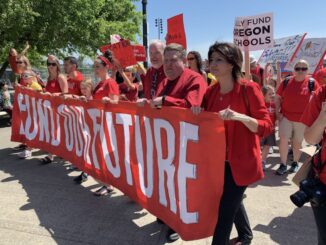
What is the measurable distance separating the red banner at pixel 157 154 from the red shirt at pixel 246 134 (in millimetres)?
104

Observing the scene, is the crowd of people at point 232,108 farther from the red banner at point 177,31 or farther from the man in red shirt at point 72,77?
the man in red shirt at point 72,77

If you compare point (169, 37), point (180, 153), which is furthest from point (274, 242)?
point (169, 37)

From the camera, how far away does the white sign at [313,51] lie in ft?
35.3

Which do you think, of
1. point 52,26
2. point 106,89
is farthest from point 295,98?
point 52,26

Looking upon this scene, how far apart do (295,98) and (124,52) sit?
9.83 ft

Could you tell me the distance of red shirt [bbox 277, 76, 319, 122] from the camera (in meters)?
5.93

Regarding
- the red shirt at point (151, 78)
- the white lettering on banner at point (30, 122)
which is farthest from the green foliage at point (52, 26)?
the red shirt at point (151, 78)

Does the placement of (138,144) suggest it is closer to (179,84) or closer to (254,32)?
(179,84)

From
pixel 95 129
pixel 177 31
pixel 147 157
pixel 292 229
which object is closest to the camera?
pixel 147 157

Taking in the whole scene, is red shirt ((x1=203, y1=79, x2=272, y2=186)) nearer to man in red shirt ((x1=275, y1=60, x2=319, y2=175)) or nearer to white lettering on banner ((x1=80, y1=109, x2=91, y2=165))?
white lettering on banner ((x1=80, y1=109, x2=91, y2=165))

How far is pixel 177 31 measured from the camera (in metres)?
5.84

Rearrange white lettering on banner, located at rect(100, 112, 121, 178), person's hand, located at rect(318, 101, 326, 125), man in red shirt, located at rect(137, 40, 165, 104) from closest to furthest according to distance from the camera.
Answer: person's hand, located at rect(318, 101, 326, 125), man in red shirt, located at rect(137, 40, 165, 104), white lettering on banner, located at rect(100, 112, 121, 178)

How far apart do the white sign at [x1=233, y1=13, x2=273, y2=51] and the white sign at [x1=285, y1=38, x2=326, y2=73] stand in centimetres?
564

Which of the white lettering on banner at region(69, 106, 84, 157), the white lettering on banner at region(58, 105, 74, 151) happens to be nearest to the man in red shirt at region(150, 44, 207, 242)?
the white lettering on banner at region(69, 106, 84, 157)
